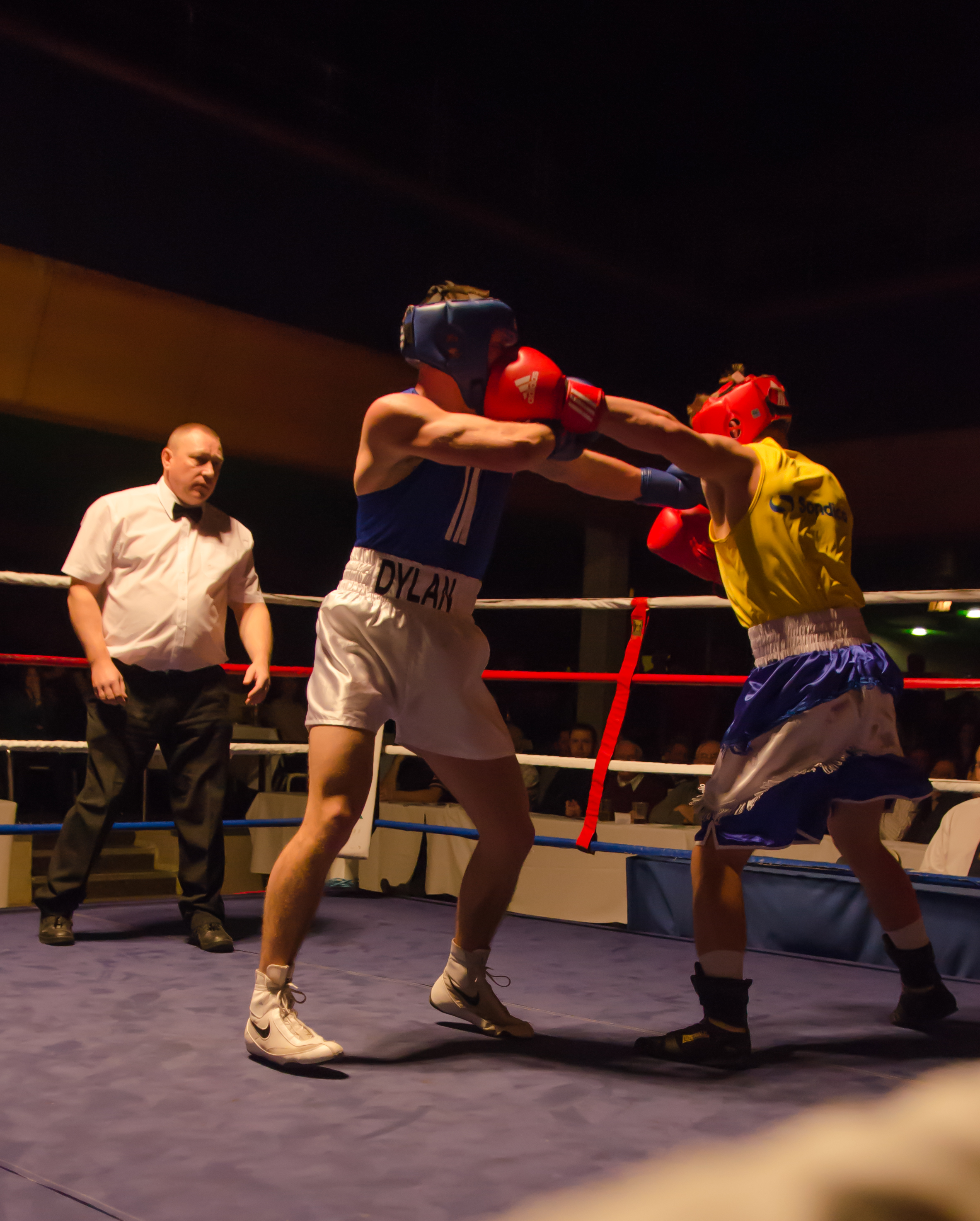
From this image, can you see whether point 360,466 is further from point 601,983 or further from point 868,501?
point 868,501

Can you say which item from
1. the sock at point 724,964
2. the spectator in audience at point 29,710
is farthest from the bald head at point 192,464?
the spectator in audience at point 29,710

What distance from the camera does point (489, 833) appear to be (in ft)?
6.72

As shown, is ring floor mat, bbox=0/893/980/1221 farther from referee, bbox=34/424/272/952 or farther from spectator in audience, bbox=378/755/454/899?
spectator in audience, bbox=378/755/454/899

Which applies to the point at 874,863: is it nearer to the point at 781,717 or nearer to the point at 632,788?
the point at 781,717

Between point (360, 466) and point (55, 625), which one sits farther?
point (55, 625)

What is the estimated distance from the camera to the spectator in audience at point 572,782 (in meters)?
5.38

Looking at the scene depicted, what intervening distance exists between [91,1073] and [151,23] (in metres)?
5.67

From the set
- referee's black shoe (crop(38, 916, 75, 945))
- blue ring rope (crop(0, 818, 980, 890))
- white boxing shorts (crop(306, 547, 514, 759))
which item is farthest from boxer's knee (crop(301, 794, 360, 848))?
referee's black shoe (crop(38, 916, 75, 945))

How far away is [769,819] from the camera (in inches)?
75.9

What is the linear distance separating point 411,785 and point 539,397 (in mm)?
3876

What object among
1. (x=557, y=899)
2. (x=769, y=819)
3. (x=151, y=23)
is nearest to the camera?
(x=769, y=819)

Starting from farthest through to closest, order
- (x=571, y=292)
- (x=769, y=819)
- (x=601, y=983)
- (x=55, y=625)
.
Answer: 1. (x=55, y=625)
2. (x=571, y=292)
3. (x=601, y=983)
4. (x=769, y=819)

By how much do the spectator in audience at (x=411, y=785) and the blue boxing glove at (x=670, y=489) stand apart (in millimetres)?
3209

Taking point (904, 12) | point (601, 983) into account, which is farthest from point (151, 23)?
point (601, 983)
